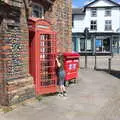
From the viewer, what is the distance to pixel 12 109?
10648mm

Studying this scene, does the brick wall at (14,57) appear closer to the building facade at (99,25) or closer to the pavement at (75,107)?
the pavement at (75,107)

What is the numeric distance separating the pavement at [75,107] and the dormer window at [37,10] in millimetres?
2959

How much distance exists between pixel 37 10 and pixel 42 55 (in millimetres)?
2439

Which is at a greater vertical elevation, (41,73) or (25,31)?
(25,31)

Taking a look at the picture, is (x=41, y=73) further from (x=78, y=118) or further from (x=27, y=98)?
(x=78, y=118)

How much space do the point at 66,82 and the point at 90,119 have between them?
6254 millimetres

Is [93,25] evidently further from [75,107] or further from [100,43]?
[75,107]

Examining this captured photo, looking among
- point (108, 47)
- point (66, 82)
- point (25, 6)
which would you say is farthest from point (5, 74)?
point (108, 47)

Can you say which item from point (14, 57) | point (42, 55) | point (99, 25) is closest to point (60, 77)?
point (42, 55)

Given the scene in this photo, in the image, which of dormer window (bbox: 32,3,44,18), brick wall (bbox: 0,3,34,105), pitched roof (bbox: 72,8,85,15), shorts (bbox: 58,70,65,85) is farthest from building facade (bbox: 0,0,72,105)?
pitched roof (bbox: 72,8,85,15)

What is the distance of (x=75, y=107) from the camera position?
37.1 ft

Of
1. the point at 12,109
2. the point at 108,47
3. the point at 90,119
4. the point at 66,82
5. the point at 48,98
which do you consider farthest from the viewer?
the point at 108,47

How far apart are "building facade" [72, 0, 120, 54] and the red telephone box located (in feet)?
154

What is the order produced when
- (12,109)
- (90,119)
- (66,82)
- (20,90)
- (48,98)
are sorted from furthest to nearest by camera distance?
1. (66,82)
2. (48,98)
3. (20,90)
4. (12,109)
5. (90,119)
